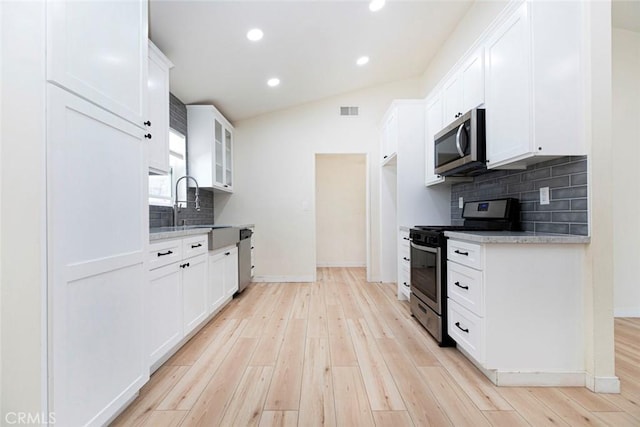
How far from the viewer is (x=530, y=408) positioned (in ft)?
5.13

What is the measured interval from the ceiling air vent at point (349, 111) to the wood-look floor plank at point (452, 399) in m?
3.83

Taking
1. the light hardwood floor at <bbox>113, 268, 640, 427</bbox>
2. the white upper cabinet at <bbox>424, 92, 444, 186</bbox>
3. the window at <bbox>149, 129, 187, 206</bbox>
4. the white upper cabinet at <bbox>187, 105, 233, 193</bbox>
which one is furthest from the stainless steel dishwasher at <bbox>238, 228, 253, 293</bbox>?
the white upper cabinet at <bbox>424, 92, 444, 186</bbox>

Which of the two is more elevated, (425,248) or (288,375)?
(425,248)

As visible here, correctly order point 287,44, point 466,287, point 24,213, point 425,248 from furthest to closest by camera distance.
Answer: point 287,44 → point 425,248 → point 466,287 → point 24,213

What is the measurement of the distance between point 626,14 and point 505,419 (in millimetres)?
3671

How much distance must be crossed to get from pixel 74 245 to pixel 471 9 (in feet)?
13.1

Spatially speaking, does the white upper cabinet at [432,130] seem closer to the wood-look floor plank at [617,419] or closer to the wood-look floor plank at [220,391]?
the wood-look floor plank at [617,419]

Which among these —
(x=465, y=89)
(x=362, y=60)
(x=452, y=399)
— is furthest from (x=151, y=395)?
(x=362, y=60)

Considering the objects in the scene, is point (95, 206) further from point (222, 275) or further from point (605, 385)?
point (605, 385)

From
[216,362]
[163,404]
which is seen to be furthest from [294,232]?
[163,404]

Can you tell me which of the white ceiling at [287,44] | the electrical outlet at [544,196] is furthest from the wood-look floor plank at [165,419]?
the white ceiling at [287,44]

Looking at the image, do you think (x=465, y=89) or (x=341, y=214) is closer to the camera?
(x=465, y=89)

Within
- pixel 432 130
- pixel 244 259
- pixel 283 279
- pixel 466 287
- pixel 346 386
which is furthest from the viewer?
pixel 283 279

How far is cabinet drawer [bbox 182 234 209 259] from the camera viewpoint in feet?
7.69
